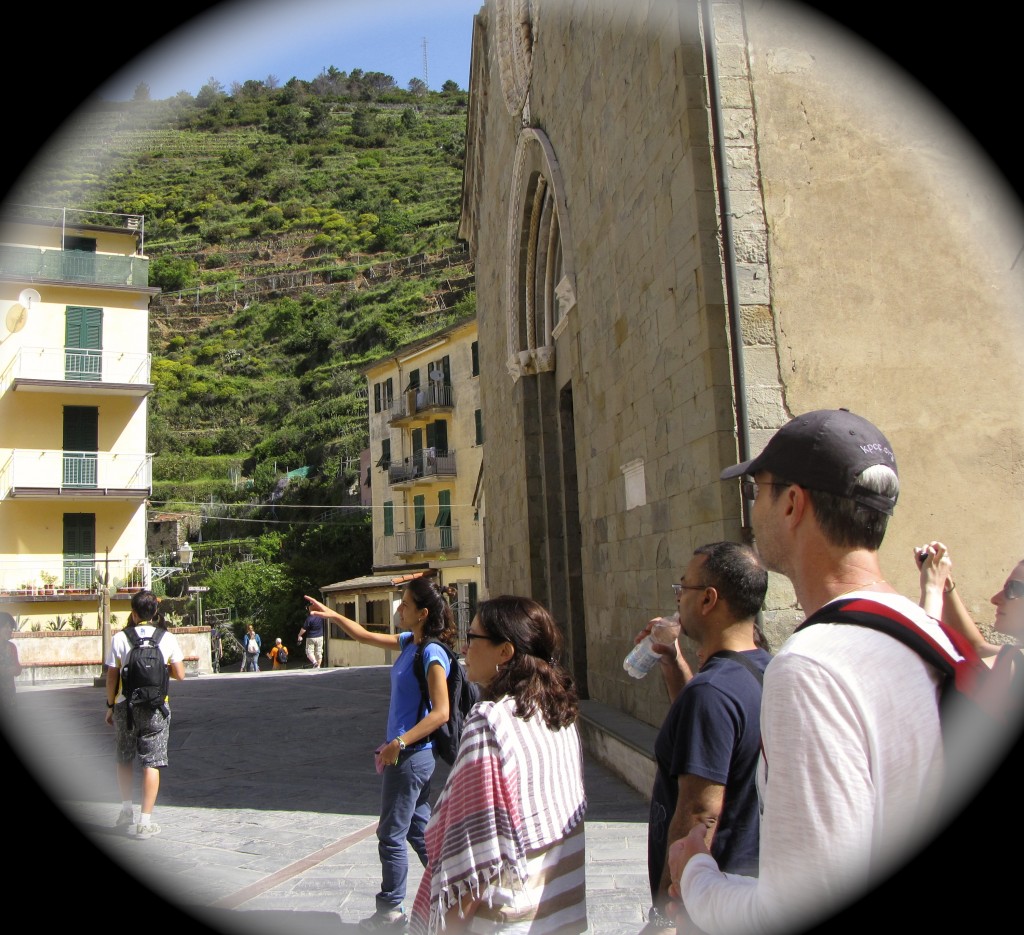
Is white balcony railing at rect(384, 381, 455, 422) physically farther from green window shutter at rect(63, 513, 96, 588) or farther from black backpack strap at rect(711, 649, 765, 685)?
black backpack strap at rect(711, 649, 765, 685)

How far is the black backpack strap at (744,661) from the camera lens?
2369mm

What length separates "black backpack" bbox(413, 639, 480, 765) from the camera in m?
4.25

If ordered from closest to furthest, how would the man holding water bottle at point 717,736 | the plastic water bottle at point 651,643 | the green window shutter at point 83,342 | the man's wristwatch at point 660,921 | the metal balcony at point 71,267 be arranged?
1. the man holding water bottle at point 717,736
2. the man's wristwatch at point 660,921
3. the plastic water bottle at point 651,643
4. the metal balcony at point 71,267
5. the green window shutter at point 83,342

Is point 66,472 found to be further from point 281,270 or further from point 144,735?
point 281,270

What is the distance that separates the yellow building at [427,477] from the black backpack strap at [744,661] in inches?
1174

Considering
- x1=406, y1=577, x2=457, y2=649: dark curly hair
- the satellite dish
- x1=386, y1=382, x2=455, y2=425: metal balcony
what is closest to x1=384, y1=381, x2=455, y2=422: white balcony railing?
x1=386, y1=382, x2=455, y2=425: metal balcony

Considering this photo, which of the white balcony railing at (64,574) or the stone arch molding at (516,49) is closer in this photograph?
the stone arch molding at (516,49)

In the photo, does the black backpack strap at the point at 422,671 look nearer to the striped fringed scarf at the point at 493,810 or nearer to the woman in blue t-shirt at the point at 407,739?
the woman in blue t-shirt at the point at 407,739

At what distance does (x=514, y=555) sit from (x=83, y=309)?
61.9 ft

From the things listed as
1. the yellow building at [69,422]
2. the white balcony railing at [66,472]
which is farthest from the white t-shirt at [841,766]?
the white balcony railing at [66,472]

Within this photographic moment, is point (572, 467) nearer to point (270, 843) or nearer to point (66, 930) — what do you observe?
point (270, 843)

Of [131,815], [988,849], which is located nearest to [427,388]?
[131,815]

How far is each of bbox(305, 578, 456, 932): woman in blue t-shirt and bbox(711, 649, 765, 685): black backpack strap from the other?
1.91m

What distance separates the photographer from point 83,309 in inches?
1040
